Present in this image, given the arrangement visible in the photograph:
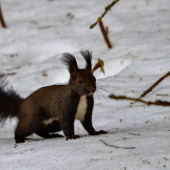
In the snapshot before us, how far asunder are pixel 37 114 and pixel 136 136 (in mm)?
995

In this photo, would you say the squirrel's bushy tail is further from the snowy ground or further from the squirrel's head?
the squirrel's head

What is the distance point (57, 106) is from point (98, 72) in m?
2.00

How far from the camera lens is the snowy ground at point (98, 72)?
8.26 ft

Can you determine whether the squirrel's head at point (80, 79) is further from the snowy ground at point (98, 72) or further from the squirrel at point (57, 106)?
the snowy ground at point (98, 72)

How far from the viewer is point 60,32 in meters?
6.69

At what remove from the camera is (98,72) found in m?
5.27

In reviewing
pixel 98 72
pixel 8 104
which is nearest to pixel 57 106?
pixel 8 104

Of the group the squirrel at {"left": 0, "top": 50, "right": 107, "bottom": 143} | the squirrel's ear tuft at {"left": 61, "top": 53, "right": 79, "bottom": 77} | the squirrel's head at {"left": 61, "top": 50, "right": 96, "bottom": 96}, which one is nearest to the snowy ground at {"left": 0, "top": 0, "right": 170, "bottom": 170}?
the squirrel at {"left": 0, "top": 50, "right": 107, "bottom": 143}

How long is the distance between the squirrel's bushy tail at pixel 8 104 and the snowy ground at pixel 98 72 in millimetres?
235

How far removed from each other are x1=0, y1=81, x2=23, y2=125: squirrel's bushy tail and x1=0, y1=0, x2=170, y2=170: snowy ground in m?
0.23

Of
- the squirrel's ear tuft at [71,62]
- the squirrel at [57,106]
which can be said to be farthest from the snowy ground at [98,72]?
the squirrel's ear tuft at [71,62]

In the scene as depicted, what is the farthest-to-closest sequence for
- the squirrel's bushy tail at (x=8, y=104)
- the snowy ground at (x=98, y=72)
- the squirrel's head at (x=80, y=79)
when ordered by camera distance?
the squirrel's bushy tail at (x=8, y=104) → the squirrel's head at (x=80, y=79) → the snowy ground at (x=98, y=72)

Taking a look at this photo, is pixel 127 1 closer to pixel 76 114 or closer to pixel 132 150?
pixel 76 114

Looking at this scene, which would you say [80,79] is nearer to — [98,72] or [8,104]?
[8,104]
